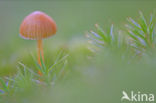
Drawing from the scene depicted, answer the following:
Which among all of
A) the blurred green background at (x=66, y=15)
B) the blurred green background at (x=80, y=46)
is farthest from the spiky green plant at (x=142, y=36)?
the blurred green background at (x=66, y=15)

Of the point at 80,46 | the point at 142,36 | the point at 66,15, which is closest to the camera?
the point at 142,36

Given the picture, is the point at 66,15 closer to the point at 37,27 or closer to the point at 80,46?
the point at 80,46

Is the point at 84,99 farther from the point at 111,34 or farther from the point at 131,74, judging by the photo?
the point at 111,34

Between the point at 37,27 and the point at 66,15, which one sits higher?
the point at 66,15

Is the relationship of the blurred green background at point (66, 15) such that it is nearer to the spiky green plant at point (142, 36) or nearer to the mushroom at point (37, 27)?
the mushroom at point (37, 27)

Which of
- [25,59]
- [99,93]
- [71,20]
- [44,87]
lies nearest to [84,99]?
[99,93]

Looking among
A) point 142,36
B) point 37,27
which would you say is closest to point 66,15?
point 37,27
